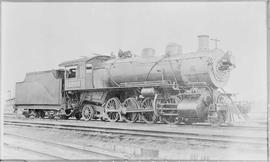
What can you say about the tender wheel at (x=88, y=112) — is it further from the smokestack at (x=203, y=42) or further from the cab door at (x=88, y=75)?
the smokestack at (x=203, y=42)

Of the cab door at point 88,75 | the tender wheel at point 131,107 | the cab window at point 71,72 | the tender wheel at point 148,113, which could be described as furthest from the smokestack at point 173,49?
the cab window at point 71,72

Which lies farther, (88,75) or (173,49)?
(88,75)

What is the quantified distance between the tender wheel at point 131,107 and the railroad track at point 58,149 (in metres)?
1.44

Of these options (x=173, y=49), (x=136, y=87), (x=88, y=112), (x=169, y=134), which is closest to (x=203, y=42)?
(x=173, y=49)

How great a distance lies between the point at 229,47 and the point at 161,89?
4.22ft

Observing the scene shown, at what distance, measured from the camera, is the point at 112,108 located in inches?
211

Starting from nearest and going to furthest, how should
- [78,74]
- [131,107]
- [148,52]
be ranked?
[148,52], [131,107], [78,74]

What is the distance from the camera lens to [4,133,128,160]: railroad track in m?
3.60

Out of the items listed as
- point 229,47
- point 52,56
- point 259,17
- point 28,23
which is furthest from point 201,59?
point 28,23

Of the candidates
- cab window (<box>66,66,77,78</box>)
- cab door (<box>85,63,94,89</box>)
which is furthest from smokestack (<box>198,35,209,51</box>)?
cab window (<box>66,66,77,78</box>)

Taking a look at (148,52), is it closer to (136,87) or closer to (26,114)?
(136,87)

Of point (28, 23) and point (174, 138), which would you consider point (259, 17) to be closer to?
point (174, 138)

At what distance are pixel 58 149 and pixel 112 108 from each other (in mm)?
1541

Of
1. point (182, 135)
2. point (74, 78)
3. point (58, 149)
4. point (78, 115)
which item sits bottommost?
point (58, 149)
